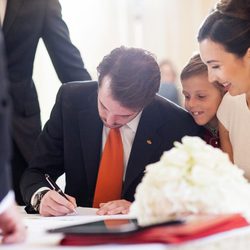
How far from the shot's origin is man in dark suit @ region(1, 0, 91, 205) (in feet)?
7.74

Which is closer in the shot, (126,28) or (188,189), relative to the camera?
(188,189)

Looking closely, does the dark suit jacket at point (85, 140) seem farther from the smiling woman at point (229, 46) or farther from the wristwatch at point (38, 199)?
the smiling woman at point (229, 46)

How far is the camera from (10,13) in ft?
7.70

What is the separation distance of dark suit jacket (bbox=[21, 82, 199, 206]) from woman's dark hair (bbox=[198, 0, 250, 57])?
1.18 ft

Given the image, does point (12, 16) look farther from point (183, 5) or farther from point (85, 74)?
point (183, 5)

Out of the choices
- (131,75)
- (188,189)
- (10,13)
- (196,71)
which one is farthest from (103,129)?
(188,189)

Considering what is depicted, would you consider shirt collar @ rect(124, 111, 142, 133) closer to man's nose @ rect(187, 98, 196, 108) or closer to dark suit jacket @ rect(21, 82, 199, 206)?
dark suit jacket @ rect(21, 82, 199, 206)

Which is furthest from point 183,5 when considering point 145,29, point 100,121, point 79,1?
point 100,121

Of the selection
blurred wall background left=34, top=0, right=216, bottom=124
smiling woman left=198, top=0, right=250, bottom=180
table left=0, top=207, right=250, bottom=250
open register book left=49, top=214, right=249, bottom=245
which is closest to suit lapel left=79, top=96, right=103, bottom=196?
smiling woman left=198, top=0, right=250, bottom=180

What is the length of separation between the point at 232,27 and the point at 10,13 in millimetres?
924

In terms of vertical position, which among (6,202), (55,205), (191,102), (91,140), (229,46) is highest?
(229,46)

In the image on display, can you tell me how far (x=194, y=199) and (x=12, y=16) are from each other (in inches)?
53.9

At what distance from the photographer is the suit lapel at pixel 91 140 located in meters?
2.11

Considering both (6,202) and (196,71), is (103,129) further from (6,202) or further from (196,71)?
(6,202)
